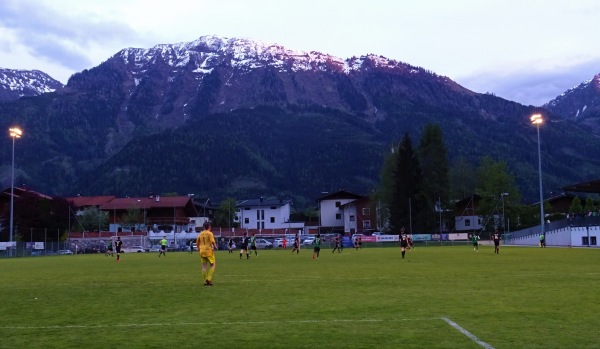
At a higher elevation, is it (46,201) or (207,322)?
(46,201)

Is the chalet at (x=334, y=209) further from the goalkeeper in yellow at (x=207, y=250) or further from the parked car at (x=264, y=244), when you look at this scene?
the goalkeeper in yellow at (x=207, y=250)

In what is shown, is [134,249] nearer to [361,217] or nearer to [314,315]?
[361,217]

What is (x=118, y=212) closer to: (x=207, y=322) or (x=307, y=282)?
(x=307, y=282)

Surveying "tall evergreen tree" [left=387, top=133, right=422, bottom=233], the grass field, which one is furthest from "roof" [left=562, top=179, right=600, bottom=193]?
the grass field

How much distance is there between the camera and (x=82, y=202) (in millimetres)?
142500

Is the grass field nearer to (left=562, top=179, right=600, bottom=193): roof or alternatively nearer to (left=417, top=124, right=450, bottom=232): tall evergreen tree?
(left=562, top=179, right=600, bottom=193): roof

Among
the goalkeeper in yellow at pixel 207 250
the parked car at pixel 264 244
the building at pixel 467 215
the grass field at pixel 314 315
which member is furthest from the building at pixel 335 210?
the grass field at pixel 314 315

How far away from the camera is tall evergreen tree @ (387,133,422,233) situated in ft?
338

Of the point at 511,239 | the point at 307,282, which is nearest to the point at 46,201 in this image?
the point at 511,239

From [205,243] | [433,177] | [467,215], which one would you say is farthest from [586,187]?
[467,215]

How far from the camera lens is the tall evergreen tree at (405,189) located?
103m

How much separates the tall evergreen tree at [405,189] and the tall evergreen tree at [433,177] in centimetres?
163

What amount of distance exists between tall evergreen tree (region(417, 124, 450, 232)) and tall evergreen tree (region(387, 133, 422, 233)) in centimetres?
163

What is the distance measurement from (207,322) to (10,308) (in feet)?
20.3
